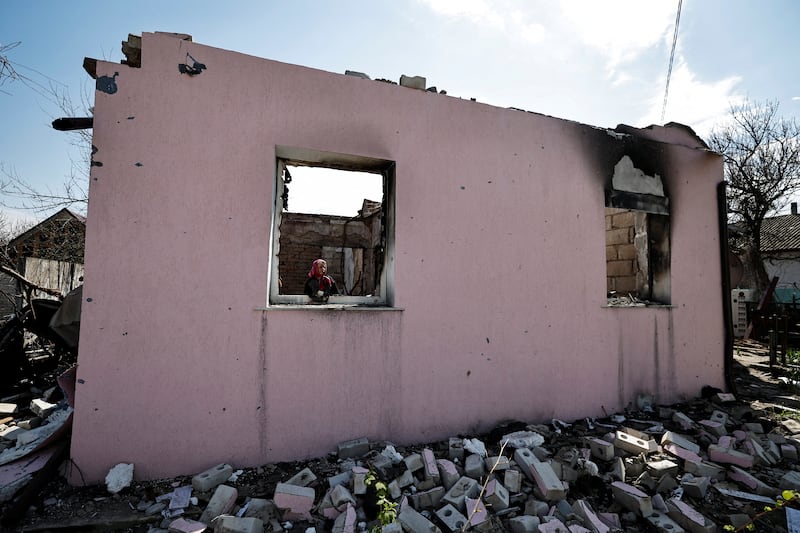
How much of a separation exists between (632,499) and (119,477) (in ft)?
11.2

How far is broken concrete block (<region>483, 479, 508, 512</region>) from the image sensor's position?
2.47m

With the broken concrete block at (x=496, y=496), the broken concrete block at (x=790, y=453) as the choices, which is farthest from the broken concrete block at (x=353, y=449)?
the broken concrete block at (x=790, y=453)

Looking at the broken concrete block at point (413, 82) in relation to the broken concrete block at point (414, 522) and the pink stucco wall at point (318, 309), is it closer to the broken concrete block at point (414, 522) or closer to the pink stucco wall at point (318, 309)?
the pink stucco wall at point (318, 309)

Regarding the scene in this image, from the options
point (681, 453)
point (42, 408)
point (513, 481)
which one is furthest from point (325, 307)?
point (681, 453)

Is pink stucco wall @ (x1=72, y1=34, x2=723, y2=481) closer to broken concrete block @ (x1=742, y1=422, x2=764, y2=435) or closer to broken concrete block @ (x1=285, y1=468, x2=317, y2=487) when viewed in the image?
broken concrete block @ (x1=285, y1=468, x2=317, y2=487)

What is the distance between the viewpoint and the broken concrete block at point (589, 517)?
7.57 feet

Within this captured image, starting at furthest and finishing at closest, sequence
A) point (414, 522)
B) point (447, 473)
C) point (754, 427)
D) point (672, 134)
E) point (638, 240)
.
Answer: point (638, 240), point (672, 134), point (754, 427), point (447, 473), point (414, 522)

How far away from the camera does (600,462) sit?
10.3 feet

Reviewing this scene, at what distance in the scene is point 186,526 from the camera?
221cm

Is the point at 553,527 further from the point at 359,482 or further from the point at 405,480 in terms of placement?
the point at 359,482

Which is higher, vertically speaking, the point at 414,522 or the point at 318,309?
the point at 318,309

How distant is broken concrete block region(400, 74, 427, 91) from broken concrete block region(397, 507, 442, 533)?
343cm

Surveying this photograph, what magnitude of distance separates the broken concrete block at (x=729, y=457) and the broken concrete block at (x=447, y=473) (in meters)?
2.35

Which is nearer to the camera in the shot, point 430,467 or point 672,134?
point 430,467
